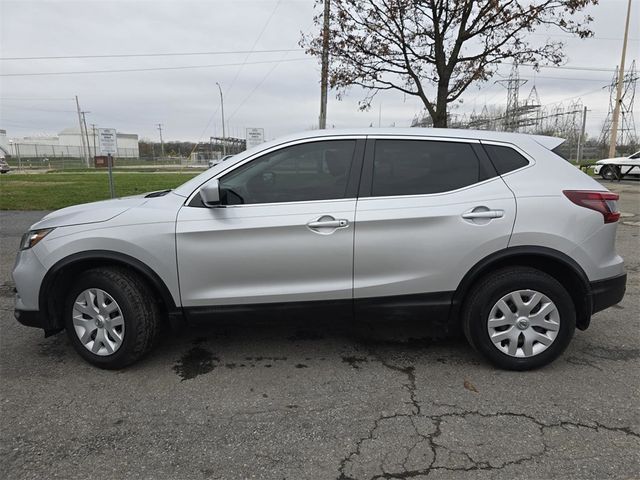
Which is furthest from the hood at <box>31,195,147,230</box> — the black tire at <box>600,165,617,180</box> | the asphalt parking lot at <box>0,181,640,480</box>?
the black tire at <box>600,165,617,180</box>

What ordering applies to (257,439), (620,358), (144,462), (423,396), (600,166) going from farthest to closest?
(600,166), (620,358), (423,396), (257,439), (144,462)

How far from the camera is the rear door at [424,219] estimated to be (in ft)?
10.3

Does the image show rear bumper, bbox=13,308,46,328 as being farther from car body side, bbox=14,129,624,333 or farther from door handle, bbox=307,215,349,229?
door handle, bbox=307,215,349,229

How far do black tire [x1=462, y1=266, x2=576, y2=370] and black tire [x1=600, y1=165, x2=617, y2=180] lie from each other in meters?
21.6

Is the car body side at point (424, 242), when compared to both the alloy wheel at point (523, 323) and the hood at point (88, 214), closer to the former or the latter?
the hood at point (88, 214)

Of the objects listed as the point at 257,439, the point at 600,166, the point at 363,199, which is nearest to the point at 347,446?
the point at 257,439

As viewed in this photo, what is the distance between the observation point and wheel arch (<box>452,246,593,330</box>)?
317cm

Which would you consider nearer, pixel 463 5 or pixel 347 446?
pixel 347 446

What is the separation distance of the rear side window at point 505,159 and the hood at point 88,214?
2642mm

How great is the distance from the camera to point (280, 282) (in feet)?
10.5

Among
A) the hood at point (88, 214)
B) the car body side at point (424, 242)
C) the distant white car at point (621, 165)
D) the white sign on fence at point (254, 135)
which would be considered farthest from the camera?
the distant white car at point (621, 165)

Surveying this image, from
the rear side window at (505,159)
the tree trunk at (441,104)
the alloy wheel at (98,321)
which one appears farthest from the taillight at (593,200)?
the tree trunk at (441,104)

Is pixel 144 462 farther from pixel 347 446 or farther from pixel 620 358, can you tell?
pixel 620 358

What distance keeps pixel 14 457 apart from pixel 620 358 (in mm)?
4133
